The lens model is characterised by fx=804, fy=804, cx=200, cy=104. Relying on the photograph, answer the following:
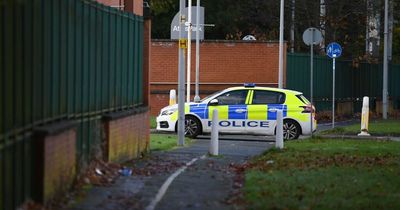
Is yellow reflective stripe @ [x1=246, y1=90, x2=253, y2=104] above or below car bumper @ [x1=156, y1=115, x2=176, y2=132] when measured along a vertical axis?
above

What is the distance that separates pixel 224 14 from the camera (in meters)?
51.3

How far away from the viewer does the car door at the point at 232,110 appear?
70.7 feet

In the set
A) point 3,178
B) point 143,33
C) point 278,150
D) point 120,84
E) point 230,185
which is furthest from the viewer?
point 278,150

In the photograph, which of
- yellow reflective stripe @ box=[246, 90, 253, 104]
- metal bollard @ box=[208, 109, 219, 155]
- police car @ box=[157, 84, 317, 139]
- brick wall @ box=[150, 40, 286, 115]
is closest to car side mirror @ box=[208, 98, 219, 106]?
police car @ box=[157, 84, 317, 139]

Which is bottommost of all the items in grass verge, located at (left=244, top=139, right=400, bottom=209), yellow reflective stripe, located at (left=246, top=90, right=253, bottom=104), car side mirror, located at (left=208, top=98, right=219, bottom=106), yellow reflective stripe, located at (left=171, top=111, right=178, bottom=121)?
grass verge, located at (left=244, top=139, right=400, bottom=209)

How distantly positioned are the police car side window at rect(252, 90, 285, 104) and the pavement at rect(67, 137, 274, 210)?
492cm

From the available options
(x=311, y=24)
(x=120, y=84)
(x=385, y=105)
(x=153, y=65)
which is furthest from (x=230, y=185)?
(x=311, y=24)

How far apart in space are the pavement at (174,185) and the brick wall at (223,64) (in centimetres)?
1483

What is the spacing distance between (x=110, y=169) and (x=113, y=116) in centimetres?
92

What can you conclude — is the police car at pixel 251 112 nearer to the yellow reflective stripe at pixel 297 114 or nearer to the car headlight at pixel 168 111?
the yellow reflective stripe at pixel 297 114

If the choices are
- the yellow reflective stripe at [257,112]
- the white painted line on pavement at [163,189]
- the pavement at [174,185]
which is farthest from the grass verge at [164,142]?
the white painted line on pavement at [163,189]

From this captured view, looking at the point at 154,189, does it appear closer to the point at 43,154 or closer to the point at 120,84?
the point at 43,154

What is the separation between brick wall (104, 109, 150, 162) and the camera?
12.1m

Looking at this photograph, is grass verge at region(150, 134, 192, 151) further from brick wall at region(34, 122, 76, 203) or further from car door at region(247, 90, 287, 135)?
brick wall at region(34, 122, 76, 203)
